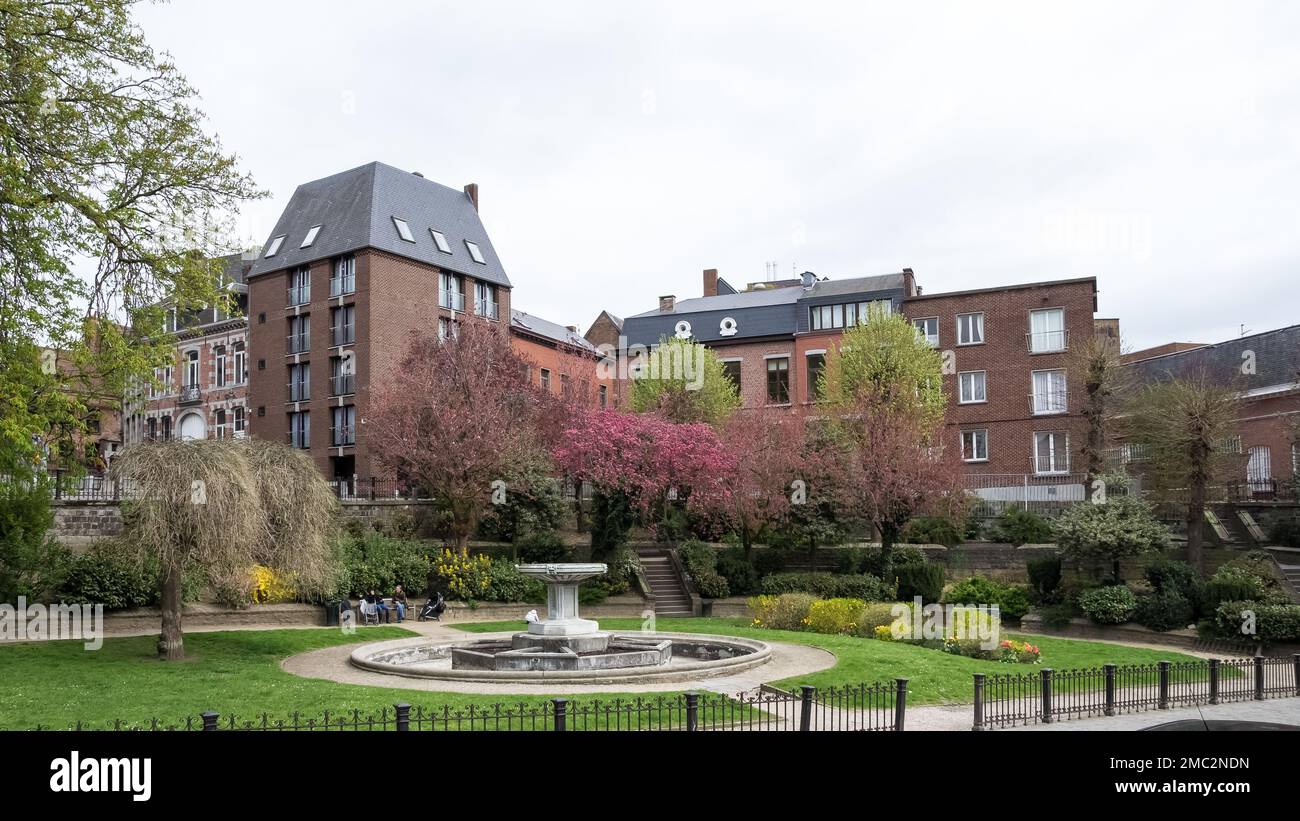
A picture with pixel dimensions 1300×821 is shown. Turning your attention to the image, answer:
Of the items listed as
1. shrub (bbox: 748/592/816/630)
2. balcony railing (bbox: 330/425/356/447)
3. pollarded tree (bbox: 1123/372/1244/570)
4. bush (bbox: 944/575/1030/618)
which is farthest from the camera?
balcony railing (bbox: 330/425/356/447)

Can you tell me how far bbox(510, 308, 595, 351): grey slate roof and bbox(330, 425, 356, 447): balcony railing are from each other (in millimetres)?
12243

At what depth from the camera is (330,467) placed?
49594 mm

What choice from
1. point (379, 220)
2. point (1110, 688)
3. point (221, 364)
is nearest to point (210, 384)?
point (221, 364)

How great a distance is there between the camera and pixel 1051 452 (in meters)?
44.5

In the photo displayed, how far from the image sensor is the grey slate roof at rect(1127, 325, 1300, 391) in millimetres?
42625

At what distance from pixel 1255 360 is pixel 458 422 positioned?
35.1m

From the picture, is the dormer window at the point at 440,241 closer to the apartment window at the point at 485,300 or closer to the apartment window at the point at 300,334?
the apartment window at the point at 485,300

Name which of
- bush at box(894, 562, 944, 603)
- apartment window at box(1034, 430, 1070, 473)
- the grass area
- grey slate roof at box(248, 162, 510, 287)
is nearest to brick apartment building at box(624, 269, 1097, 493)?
apartment window at box(1034, 430, 1070, 473)

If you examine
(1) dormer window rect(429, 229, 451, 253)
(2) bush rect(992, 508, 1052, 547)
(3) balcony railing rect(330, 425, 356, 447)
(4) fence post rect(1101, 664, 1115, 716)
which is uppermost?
(1) dormer window rect(429, 229, 451, 253)

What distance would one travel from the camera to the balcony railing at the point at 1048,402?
145ft

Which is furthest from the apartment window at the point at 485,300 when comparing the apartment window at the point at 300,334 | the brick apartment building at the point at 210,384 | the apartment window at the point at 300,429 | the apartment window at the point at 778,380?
the apartment window at the point at 778,380

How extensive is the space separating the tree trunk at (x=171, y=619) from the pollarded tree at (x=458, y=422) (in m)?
13.1

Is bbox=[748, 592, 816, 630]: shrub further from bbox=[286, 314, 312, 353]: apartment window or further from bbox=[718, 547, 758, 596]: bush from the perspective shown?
bbox=[286, 314, 312, 353]: apartment window

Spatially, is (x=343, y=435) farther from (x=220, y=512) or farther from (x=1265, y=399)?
(x=1265, y=399)
